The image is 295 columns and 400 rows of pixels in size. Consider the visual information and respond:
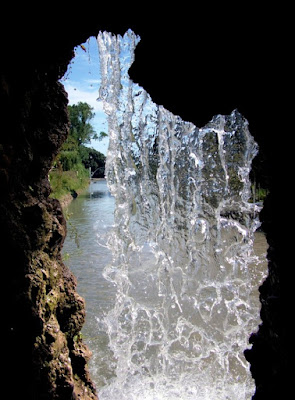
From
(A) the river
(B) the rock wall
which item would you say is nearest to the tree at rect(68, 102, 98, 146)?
(A) the river

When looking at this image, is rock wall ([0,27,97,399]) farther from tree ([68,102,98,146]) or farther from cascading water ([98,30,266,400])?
tree ([68,102,98,146])

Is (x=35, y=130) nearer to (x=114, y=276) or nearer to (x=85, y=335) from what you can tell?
(x=85, y=335)

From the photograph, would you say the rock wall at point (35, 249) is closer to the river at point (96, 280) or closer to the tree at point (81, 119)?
the river at point (96, 280)

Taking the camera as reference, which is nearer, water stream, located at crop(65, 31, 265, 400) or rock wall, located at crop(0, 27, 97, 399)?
rock wall, located at crop(0, 27, 97, 399)

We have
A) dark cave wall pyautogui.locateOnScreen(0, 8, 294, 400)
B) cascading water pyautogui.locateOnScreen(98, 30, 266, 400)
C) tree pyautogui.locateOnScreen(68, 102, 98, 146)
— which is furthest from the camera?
tree pyautogui.locateOnScreen(68, 102, 98, 146)

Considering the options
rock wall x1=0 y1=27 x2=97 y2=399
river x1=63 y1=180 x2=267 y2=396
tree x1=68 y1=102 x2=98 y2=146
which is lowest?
river x1=63 y1=180 x2=267 y2=396

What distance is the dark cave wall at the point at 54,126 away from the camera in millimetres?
1896

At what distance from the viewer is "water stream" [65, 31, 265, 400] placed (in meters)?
4.07

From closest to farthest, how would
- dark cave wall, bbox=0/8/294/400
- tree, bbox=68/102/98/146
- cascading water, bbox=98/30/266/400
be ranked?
dark cave wall, bbox=0/8/294/400 → cascading water, bbox=98/30/266/400 → tree, bbox=68/102/98/146

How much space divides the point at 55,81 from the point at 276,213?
1998 millimetres

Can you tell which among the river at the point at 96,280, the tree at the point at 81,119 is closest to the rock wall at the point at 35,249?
the river at the point at 96,280

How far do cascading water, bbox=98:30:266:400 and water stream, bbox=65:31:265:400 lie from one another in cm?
2

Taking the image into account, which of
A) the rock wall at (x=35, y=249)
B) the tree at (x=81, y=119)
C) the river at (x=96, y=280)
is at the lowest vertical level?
the river at (x=96, y=280)

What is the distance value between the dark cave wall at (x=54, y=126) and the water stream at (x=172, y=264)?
1.85 metres
